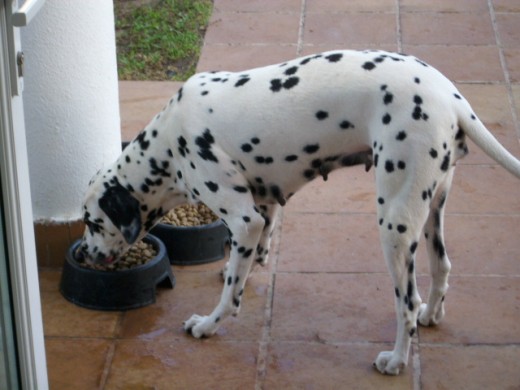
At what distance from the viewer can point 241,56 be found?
8.30 metres

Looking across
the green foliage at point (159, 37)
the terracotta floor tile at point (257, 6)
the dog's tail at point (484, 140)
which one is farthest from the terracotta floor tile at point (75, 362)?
the terracotta floor tile at point (257, 6)

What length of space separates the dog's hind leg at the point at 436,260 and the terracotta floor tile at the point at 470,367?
8.1 inches

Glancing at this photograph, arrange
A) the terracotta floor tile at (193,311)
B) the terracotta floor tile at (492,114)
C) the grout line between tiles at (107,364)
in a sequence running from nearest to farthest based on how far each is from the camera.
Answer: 1. the grout line between tiles at (107,364)
2. the terracotta floor tile at (193,311)
3. the terracotta floor tile at (492,114)

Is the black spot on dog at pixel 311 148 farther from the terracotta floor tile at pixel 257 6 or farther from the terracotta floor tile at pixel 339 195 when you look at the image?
the terracotta floor tile at pixel 257 6

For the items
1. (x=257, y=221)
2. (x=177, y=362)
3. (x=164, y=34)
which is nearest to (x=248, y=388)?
(x=177, y=362)

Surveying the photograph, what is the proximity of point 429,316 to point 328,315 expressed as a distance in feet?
1.72

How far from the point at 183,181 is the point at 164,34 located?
13.3 ft

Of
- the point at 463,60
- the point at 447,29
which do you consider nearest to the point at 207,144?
the point at 463,60

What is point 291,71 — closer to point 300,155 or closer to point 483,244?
point 300,155

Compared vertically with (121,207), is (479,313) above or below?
below

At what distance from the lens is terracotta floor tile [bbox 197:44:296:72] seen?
26.6ft

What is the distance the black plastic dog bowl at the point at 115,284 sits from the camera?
539cm

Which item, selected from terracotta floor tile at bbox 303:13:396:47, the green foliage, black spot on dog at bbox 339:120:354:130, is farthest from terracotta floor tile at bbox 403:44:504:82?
black spot on dog at bbox 339:120:354:130

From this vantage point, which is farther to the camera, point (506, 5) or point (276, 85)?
point (506, 5)
